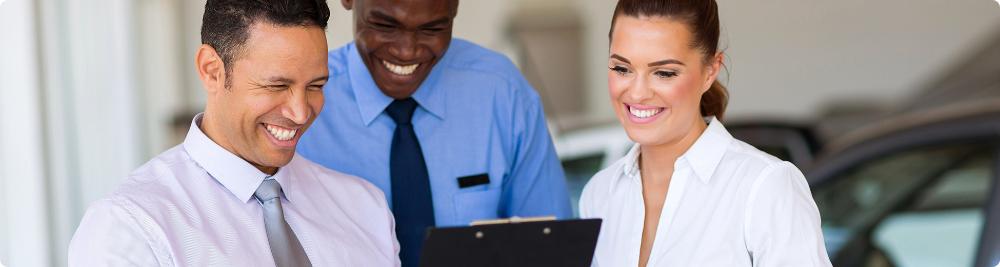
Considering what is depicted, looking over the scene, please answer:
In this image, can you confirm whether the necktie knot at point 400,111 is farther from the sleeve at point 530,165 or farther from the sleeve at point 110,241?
the sleeve at point 110,241

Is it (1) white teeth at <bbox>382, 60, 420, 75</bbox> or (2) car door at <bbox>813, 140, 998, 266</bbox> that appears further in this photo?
(2) car door at <bbox>813, 140, 998, 266</bbox>

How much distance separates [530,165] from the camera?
9.95 ft

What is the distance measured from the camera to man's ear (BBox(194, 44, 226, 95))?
82.2 inches

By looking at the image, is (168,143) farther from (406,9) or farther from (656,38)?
(656,38)

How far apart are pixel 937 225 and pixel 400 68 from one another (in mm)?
2097

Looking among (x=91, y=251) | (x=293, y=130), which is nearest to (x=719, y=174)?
(x=293, y=130)

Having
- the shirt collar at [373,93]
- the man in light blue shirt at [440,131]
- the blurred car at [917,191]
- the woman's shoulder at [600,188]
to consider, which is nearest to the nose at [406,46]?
the man in light blue shirt at [440,131]

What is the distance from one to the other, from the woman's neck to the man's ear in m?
0.86

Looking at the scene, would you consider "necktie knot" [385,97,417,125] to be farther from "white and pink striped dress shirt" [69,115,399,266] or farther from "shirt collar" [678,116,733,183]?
"shirt collar" [678,116,733,183]

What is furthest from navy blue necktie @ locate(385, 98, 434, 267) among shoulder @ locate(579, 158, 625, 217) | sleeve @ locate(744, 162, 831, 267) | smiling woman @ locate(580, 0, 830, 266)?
sleeve @ locate(744, 162, 831, 267)

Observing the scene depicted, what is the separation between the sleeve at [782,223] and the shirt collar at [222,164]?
86 cm

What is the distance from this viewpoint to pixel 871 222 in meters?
4.20

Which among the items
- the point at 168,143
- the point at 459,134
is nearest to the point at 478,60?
the point at 459,134

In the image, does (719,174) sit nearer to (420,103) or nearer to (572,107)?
(420,103)
